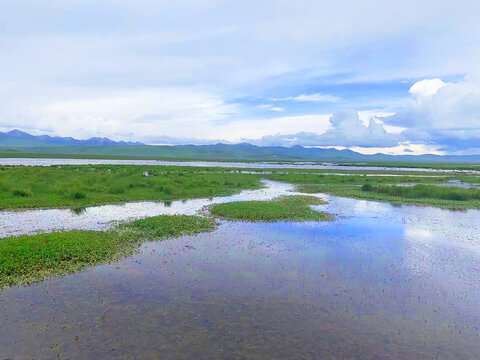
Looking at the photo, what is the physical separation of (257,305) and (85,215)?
21593 mm

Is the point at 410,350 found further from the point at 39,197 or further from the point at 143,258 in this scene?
the point at 39,197

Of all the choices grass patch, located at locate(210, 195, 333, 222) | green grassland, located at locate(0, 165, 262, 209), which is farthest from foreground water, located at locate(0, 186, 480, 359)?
green grassland, located at locate(0, 165, 262, 209)

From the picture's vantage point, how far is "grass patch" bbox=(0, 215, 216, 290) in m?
15.8

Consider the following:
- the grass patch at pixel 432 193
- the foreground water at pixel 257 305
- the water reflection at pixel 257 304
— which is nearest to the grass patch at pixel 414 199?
the grass patch at pixel 432 193

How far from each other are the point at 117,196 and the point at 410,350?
34.2 meters

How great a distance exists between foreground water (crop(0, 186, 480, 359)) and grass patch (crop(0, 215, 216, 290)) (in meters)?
1.07

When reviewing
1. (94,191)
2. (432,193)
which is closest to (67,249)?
(94,191)

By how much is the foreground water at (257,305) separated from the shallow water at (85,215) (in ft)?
27.9

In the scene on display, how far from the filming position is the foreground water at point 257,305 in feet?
35.5

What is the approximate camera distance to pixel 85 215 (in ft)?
97.5

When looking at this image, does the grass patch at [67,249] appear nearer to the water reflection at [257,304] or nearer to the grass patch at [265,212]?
the water reflection at [257,304]

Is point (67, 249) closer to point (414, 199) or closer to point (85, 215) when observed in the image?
point (85, 215)

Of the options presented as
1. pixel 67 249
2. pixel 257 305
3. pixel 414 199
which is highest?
pixel 414 199

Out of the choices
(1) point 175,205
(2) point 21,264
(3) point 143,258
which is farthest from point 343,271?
(1) point 175,205
